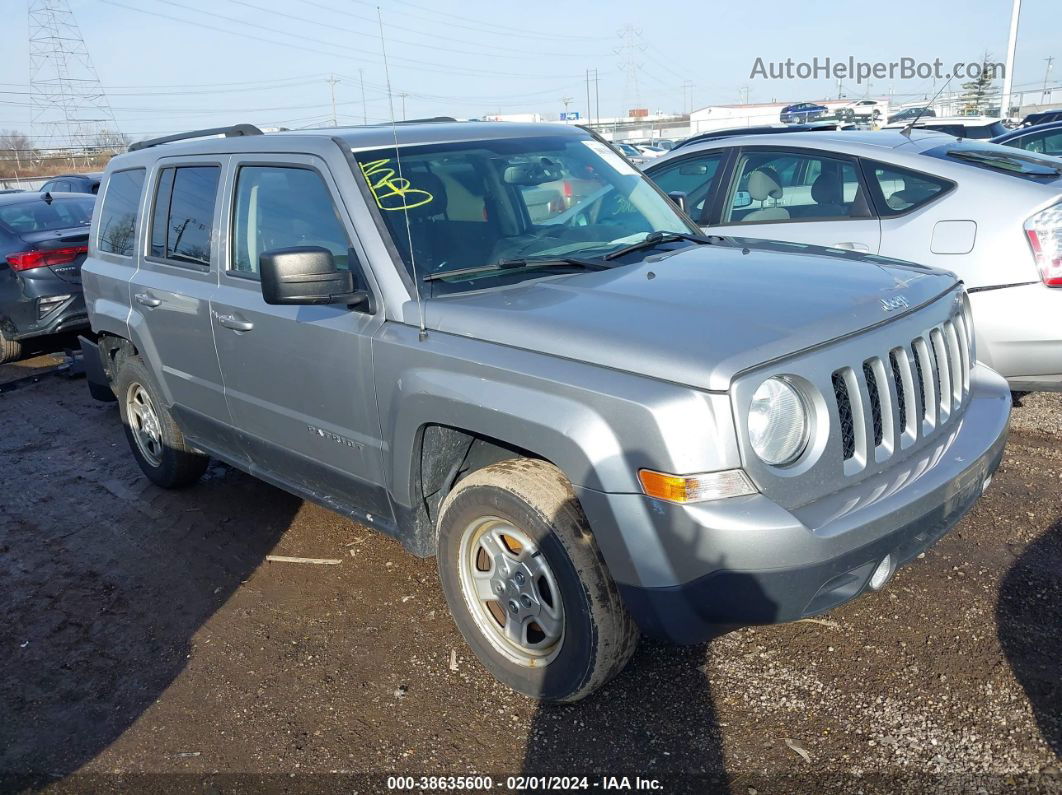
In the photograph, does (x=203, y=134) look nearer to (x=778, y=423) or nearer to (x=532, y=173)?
(x=532, y=173)

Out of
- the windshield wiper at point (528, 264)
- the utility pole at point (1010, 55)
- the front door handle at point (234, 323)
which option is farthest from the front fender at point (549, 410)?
the utility pole at point (1010, 55)

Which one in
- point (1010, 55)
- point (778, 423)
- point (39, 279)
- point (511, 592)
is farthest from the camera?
point (1010, 55)

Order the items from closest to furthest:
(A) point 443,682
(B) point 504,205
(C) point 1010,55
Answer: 1. (A) point 443,682
2. (B) point 504,205
3. (C) point 1010,55

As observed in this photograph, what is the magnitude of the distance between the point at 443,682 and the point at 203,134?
3.31 metres

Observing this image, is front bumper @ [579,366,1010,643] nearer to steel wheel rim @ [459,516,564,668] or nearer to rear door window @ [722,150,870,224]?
steel wheel rim @ [459,516,564,668]

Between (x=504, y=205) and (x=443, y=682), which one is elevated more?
(x=504, y=205)

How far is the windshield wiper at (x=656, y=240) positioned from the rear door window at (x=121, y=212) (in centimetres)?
292

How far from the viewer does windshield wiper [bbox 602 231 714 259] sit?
3671 millimetres

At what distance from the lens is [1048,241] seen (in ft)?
15.6

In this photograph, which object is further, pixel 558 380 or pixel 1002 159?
pixel 1002 159

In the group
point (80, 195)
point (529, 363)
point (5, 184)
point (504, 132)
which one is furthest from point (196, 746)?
point (5, 184)

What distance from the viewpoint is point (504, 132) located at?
4.15m

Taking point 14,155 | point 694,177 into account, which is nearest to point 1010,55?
point 694,177

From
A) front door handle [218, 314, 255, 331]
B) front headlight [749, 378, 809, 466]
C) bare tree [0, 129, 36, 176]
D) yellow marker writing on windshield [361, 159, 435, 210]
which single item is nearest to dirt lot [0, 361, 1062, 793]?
front headlight [749, 378, 809, 466]
